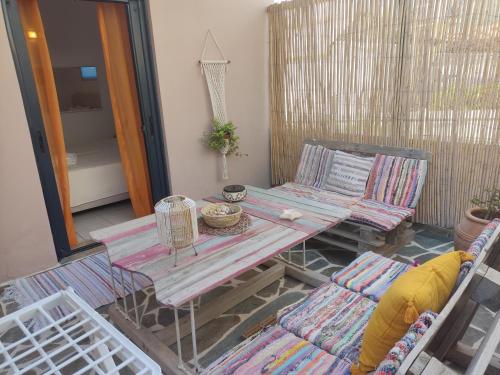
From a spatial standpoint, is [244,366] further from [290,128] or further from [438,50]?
[290,128]

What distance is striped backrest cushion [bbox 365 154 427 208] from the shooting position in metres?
2.98

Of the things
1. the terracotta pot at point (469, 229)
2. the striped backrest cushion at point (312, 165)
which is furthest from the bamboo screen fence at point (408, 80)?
the terracotta pot at point (469, 229)

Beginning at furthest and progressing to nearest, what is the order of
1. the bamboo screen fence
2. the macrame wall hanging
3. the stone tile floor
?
the macrame wall hanging < the bamboo screen fence < the stone tile floor

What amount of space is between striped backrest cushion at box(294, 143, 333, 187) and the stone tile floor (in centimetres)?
61

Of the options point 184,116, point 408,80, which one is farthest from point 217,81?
point 408,80

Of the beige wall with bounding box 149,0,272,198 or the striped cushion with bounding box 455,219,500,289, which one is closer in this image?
the striped cushion with bounding box 455,219,500,289

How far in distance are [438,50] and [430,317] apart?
2.60 meters

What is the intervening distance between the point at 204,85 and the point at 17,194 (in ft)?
6.37

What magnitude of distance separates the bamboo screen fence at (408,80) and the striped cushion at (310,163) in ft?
0.98

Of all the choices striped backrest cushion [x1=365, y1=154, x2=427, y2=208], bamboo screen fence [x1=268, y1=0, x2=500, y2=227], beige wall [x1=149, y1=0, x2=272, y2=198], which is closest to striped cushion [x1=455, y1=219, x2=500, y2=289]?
striped backrest cushion [x1=365, y1=154, x2=427, y2=208]

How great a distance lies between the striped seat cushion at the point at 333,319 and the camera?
4.81 feet

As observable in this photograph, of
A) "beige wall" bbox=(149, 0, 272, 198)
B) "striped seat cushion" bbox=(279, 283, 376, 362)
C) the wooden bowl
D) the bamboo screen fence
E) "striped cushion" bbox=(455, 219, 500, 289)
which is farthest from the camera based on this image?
"beige wall" bbox=(149, 0, 272, 198)

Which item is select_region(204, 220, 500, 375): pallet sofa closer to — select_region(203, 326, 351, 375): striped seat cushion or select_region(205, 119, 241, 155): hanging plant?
select_region(203, 326, 351, 375): striped seat cushion

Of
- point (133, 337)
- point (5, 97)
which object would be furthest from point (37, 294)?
point (5, 97)
